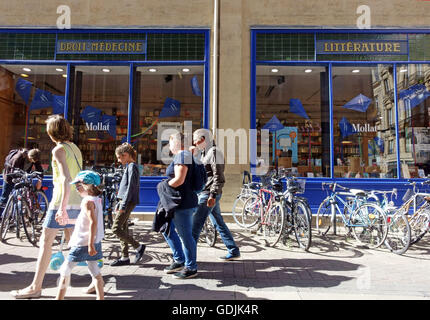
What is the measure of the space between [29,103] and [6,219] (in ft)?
15.8

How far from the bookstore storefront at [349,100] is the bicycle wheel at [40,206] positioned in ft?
18.5

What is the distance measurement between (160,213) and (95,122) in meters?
6.21

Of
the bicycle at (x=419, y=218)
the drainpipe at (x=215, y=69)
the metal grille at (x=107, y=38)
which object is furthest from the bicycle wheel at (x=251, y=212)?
the metal grille at (x=107, y=38)

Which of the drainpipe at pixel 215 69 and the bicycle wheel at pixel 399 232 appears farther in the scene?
the drainpipe at pixel 215 69

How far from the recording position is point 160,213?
443cm

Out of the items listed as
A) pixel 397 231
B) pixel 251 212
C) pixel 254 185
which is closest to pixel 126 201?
pixel 251 212

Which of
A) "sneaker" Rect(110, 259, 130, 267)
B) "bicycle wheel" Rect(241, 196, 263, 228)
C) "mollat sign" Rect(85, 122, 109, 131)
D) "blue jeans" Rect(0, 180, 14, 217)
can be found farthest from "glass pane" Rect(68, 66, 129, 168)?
"sneaker" Rect(110, 259, 130, 267)

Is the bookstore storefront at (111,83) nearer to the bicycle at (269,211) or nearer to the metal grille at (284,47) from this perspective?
the metal grille at (284,47)

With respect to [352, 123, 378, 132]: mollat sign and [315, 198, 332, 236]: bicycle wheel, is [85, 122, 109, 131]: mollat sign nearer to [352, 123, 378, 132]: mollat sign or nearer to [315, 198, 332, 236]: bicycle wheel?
[315, 198, 332, 236]: bicycle wheel

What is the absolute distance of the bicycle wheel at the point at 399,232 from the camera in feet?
Result: 19.1

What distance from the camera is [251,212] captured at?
7703 mm

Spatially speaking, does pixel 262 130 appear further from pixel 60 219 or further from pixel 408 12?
pixel 60 219

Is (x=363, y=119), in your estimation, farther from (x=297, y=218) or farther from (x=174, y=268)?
(x=174, y=268)

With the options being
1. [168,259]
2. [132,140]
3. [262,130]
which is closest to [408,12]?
[262,130]
